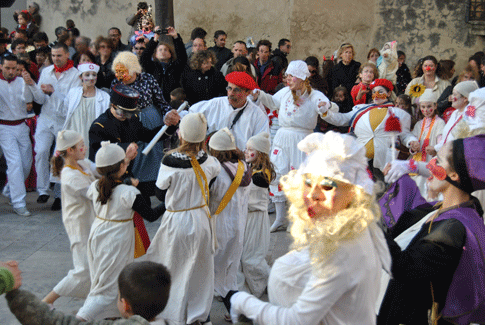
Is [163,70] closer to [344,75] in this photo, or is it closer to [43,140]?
[43,140]

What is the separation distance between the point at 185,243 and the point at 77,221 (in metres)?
1.02

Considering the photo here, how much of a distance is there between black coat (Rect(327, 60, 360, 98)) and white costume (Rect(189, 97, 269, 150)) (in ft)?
13.8

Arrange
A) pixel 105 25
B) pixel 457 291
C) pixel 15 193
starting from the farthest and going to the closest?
1. pixel 105 25
2. pixel 15 193
3. pixel 457 291

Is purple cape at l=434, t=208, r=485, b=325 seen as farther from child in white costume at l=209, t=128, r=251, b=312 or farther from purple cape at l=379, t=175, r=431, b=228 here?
child in white costume at l=209, t=128, r=251, b=312

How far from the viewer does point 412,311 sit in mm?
2639

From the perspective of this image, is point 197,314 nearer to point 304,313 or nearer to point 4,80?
point 304,313

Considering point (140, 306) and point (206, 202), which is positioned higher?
point (140, 306)

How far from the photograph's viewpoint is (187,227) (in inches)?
161

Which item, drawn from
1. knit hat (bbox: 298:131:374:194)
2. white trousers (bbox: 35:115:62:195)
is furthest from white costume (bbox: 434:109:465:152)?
white trousers (bbox: 35:115:62:195)

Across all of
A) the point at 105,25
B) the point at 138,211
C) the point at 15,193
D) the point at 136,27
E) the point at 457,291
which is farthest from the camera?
the point at 105,25

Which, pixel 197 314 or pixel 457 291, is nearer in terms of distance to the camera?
pixel 457 291

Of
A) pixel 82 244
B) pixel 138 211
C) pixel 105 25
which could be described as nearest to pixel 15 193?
pixel 82 244

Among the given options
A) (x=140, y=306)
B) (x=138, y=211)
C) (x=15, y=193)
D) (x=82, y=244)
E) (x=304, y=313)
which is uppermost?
(x=304, y=313)

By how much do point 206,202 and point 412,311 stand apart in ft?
6.52
